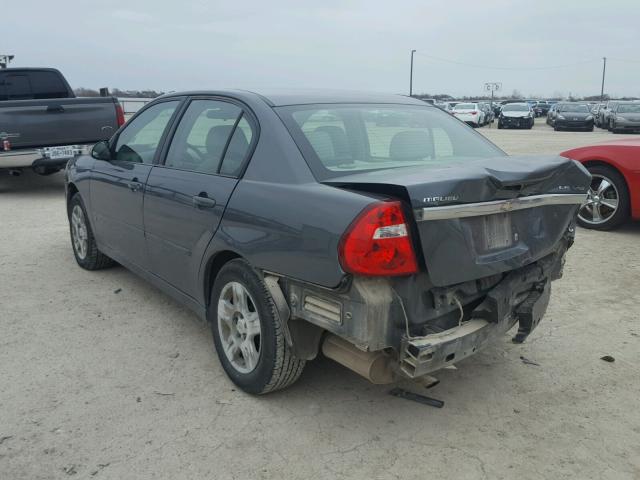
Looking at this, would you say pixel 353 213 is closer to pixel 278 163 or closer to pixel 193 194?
pixel 278 163

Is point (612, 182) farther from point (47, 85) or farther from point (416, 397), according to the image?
point (47, 85)

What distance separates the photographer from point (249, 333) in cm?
317

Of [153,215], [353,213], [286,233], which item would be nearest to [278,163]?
[286,233]

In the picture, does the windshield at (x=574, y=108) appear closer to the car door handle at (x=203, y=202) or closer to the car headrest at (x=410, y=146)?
the car headrest at (x=410, y=146)

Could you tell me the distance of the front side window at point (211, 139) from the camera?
3377mm

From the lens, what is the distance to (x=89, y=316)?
4410mm

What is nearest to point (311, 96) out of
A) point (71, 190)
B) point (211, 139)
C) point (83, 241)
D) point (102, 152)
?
point (211, 139)

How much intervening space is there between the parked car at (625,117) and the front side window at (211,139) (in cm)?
2739

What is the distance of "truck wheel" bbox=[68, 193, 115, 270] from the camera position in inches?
211

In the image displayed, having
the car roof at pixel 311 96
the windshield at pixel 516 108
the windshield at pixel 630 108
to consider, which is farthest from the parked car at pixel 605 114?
the car roof at pixel 311 96

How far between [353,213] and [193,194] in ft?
4.38

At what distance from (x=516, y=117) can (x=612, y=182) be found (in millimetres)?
29872

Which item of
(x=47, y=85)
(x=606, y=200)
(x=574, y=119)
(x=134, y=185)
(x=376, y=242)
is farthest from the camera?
(x=574, y=119)

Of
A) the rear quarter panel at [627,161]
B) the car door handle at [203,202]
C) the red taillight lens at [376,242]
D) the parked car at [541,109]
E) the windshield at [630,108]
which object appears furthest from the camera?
the parked car at [541,109]
